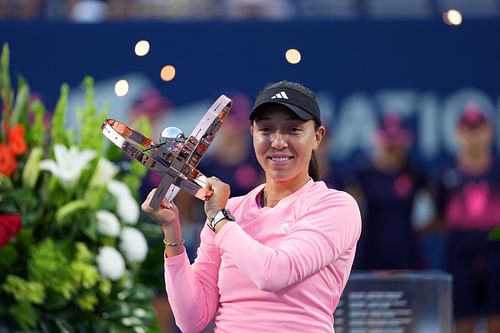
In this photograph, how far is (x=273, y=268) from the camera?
2.52 m

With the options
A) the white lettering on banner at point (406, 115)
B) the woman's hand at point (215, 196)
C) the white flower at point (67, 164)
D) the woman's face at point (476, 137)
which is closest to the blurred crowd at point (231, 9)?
the white lettering on banner at point (406, 115)

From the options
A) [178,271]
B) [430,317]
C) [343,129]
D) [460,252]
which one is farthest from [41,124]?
[460,252]

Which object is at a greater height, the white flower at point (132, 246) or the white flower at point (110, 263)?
the white flower at point (132, 246)

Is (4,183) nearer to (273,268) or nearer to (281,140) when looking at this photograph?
(281,140)

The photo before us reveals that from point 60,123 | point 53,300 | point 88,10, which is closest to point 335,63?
point 88,10

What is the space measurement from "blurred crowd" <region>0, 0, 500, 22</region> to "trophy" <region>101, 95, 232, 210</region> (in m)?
4.44

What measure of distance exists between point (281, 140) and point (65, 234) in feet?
6.38

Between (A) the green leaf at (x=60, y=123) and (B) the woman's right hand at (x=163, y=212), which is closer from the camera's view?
(B) the woman's right hand at (x=163, y=212)

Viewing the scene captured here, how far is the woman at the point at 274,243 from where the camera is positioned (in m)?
2.56

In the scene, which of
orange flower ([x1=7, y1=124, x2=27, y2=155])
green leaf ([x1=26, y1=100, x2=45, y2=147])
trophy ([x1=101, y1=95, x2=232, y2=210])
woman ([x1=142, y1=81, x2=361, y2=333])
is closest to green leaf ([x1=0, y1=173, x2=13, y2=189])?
orange flower ([x1=7, y1=124, x2=27, y2=155])

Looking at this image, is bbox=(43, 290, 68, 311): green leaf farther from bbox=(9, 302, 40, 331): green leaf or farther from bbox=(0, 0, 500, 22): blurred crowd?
bbox=(0, 0, 500, 22): blurred crowd

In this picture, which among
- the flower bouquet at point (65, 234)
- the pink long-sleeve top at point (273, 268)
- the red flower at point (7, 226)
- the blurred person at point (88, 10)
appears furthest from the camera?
the blurred person at point (88, 10)

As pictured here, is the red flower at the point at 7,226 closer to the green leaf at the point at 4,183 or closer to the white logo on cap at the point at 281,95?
the green leaf at the point at 4,183

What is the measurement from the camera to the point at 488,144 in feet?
22.1
